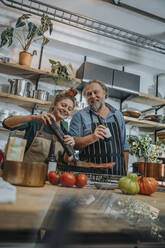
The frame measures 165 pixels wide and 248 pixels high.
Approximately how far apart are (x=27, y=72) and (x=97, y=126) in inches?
64.7

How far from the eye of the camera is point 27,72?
2951 millimetres

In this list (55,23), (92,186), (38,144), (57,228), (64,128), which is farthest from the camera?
(55,23)

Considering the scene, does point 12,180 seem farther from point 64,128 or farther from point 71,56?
point 71,56

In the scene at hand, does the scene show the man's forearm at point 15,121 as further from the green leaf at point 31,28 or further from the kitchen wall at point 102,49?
the green leaf at point 31,28

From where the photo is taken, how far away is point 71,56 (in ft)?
11.5

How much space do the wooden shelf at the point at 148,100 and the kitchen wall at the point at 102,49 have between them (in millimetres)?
156

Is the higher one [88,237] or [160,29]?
[160,29]

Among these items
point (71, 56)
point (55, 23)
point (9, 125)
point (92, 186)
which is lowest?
point (92, 186)

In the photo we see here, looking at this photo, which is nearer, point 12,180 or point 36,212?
point 36,212

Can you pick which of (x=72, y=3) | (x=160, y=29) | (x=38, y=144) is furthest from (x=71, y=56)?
(x=38, y=144)

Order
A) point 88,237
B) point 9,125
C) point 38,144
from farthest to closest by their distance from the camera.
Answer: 1. point 38,144
2. point 9,125
3. point 88,237

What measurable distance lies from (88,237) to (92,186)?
2.30 feet

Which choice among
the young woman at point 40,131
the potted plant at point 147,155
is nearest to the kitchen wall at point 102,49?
the potted plant at point 147,155

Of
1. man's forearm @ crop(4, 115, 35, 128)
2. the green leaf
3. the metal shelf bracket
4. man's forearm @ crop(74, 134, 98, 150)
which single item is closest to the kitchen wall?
the metal shelf bracket
